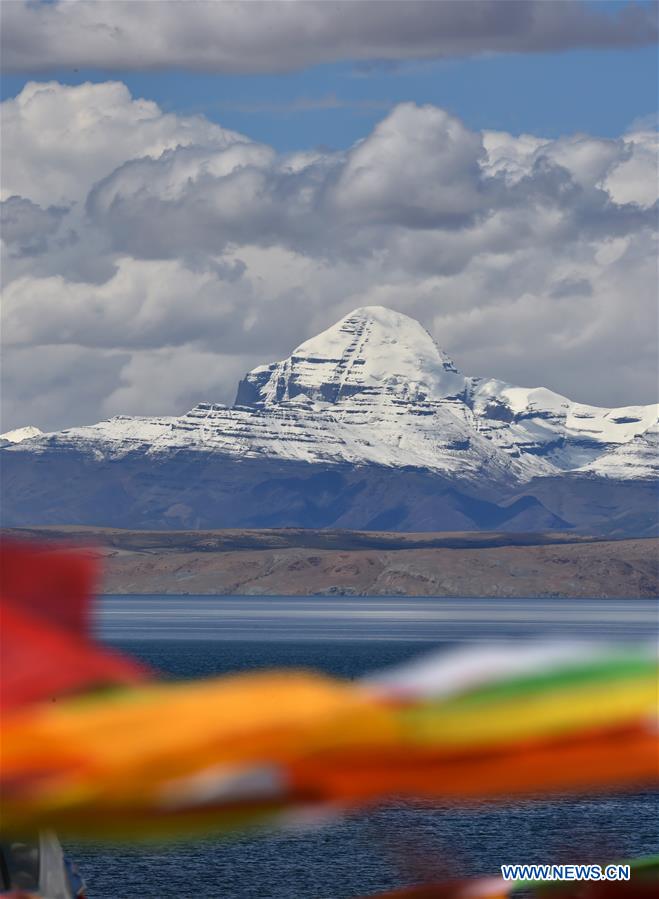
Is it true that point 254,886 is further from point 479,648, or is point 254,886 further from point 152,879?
point 479,648

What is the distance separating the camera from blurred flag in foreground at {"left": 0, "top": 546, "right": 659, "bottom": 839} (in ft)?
16.0

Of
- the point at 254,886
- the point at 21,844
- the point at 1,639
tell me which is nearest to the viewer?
the point at 1,639

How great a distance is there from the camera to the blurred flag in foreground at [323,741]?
4867 millimetres

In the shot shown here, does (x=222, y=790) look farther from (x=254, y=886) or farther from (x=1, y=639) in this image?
(x=254, y=886)

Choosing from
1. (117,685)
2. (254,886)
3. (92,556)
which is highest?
(92,556)

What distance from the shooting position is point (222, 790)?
16.1ft

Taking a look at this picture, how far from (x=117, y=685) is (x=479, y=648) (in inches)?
52.5

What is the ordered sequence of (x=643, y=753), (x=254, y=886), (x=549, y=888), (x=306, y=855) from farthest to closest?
(x=306, y=855) < (x=254, y=886) < (x=549, y=888) < (x=643, y=753)

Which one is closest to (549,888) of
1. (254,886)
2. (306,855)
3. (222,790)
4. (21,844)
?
(21,844)

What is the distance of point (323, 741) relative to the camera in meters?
4.97

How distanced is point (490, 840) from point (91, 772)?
82291mm

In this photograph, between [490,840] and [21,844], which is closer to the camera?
[21,844]

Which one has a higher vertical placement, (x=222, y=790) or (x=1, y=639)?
(x=1, y=639)

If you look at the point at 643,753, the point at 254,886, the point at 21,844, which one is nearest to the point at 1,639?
the point at 643,753
